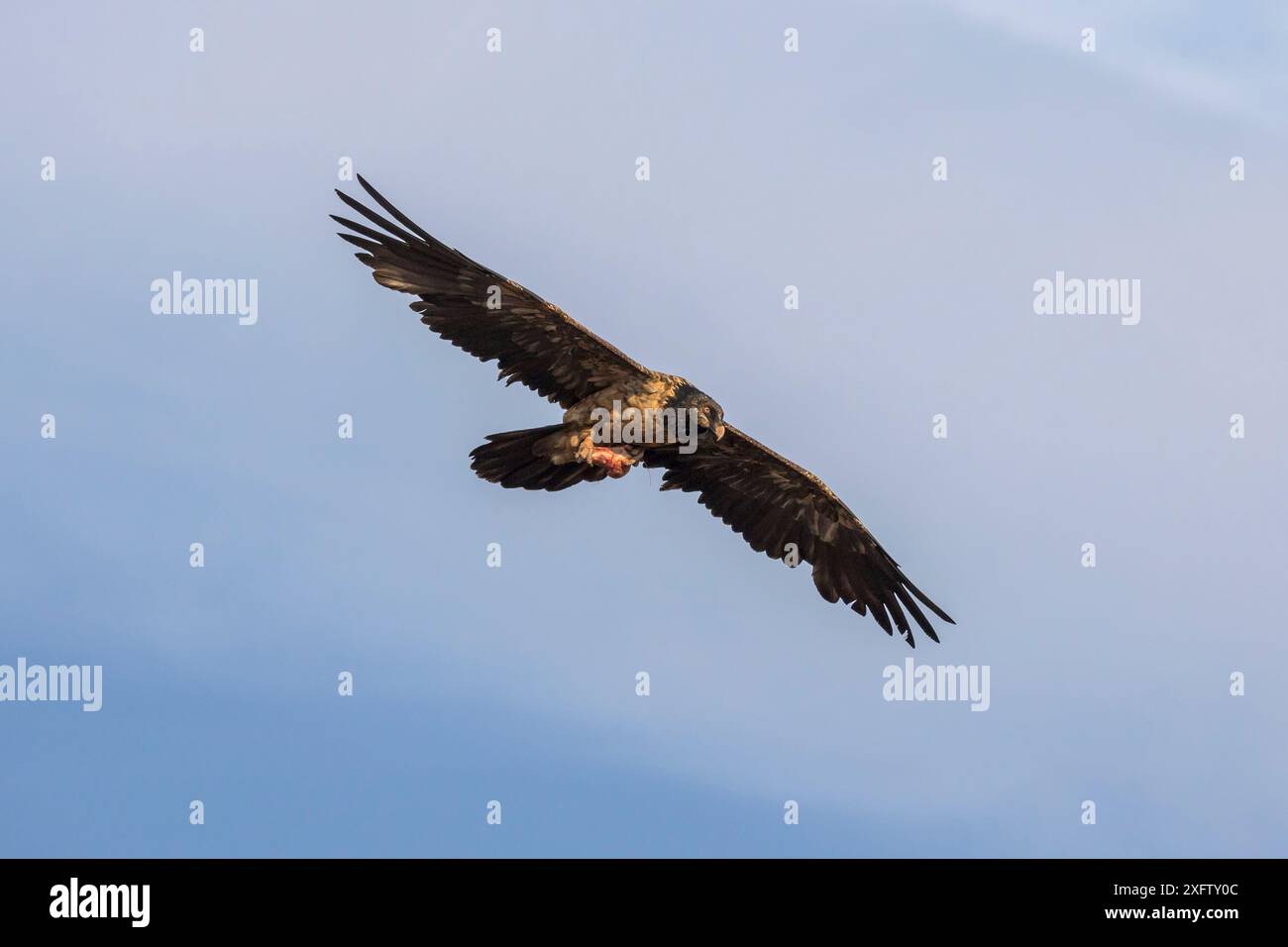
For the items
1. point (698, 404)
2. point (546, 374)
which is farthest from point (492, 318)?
point (698, 404)

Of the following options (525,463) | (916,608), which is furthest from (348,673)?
(916,608)

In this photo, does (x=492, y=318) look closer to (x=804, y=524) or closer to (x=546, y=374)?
(x=546, y=374)

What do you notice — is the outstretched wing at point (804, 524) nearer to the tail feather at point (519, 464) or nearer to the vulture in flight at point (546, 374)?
the vulture in flight at point (546, 374)

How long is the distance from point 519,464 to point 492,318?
1.79 m

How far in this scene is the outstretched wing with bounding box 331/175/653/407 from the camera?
2409cm

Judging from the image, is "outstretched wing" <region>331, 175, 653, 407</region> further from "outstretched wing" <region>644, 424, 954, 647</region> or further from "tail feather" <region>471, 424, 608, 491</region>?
"outstretched wing" <region>644, 424, 954, 647</region>

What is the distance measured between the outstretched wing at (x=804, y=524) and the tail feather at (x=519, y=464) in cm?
234

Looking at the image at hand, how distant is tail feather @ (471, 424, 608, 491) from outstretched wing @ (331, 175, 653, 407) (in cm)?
83

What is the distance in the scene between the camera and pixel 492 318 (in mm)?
24500

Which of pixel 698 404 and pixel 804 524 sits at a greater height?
pixel 698 404

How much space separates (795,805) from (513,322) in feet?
24.7

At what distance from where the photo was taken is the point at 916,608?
89.2 ft

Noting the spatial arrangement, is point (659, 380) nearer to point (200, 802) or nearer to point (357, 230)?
point (357, 230)

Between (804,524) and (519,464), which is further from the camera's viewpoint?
(804,524)
